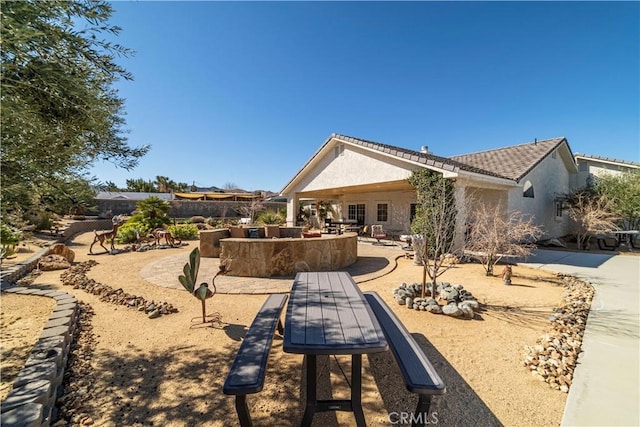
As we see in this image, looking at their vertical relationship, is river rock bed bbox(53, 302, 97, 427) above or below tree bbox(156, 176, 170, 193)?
below

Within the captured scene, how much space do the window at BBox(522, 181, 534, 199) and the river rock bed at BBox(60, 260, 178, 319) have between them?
54.1ft

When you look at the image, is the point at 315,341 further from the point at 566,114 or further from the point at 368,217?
the point at 566,114

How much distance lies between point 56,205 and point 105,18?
91.6 inches

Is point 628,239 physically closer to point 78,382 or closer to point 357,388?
point 357,388

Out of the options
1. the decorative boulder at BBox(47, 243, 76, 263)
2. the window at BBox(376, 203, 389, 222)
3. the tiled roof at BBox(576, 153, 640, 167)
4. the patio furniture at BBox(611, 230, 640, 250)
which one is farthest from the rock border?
the tiled roof at BBox(576, 153, 640, 167)

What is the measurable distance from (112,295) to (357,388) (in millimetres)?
6172

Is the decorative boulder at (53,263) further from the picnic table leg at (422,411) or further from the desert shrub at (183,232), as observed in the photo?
the picnic table leg at (422,411)

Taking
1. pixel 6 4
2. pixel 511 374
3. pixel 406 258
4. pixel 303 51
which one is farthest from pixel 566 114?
pixel 6 4

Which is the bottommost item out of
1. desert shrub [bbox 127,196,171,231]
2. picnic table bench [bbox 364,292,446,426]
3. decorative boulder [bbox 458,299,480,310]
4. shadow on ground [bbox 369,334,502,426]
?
shadow on ground [bbox 369,334,502,426]

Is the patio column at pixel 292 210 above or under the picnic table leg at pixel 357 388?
above

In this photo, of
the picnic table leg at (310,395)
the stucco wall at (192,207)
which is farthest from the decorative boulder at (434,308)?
the stucco wall at (192,207)

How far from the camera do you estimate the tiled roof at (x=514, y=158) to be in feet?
41.2

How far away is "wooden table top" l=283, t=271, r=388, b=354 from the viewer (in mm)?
1948

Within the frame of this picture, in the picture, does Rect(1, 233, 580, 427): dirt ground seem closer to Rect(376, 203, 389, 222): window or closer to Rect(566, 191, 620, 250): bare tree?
Rect(566, 191, 620, 250): bare tree
